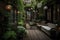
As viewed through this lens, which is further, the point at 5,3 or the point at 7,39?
the point at 5,3

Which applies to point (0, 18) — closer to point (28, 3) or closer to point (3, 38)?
point (3, 38)

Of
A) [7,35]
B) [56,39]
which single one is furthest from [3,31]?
[56,39]

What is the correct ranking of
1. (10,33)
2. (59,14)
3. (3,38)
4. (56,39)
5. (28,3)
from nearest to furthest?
(3,38) < (10,33) < (56,39) < (59,14) < (28,3)

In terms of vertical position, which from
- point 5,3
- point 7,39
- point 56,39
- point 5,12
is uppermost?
point 5,3

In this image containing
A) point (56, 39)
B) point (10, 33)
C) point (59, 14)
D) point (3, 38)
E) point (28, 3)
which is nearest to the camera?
point (3, 38)

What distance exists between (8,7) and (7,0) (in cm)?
46

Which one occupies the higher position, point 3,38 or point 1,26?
point 1,26

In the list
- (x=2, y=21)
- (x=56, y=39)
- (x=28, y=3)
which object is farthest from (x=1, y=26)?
(x=28, y=3)

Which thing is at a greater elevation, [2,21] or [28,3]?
[28,3]

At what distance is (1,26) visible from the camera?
20.0 feet

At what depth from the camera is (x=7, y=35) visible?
613cm

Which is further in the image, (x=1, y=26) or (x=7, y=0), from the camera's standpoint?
(x=7, y=0)

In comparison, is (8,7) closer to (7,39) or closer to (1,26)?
(1,26)

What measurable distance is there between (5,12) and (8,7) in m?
0.44
